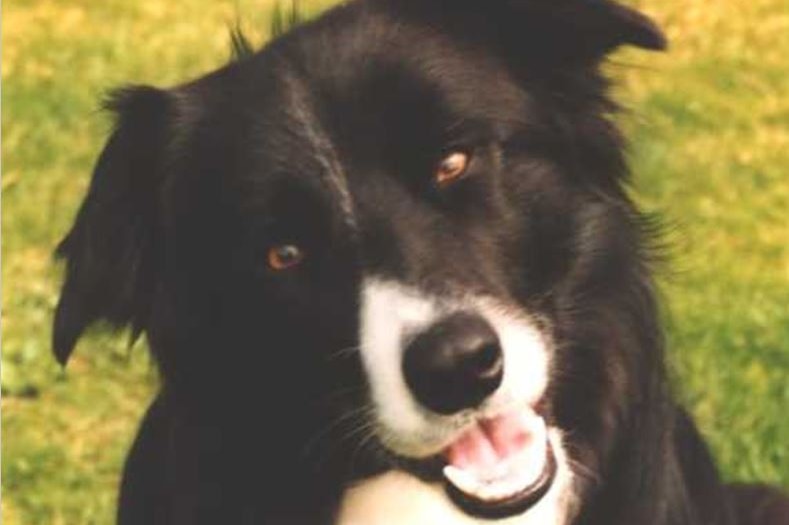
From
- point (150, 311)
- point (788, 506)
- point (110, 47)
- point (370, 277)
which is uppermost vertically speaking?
point (370, 277)

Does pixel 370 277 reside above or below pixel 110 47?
above

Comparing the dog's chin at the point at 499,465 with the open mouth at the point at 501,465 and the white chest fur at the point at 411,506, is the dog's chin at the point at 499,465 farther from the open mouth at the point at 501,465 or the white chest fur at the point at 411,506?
the white chest fur at the point at 411,506

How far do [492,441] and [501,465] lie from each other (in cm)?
5

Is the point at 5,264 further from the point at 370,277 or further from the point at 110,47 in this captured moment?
the point at 370,277

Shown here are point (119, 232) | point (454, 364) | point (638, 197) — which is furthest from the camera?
point (638, 197)

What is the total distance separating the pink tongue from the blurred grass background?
54 centimetres

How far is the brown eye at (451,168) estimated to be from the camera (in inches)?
120

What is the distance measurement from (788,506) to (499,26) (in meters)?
1.36

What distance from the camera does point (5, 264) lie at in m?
5.59

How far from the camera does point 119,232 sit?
10.3ft

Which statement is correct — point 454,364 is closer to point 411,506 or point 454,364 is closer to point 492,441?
point 492,441

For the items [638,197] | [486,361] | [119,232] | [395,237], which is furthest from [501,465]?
[638,197]

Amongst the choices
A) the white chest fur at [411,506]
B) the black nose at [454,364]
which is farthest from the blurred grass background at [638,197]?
the black nose at [454,364]

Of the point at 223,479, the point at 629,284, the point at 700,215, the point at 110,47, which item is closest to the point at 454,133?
the point at 629,284
